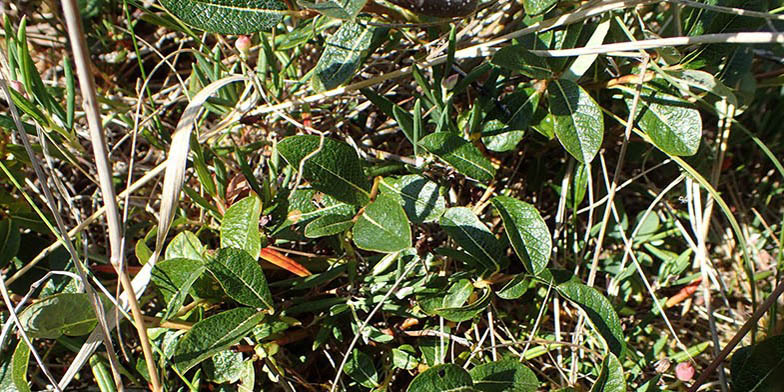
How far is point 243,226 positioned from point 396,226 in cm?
28

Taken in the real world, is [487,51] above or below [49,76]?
above

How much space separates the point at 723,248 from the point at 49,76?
1.73 m

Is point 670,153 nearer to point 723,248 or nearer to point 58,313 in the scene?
point 723,248

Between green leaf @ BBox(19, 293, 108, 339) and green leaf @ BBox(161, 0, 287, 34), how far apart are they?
493mm

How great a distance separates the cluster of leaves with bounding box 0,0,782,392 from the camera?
1.05 meters

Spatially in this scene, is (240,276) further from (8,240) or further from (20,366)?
(8,240)

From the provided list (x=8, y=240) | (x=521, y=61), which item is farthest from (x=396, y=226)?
(x=8, y=240)

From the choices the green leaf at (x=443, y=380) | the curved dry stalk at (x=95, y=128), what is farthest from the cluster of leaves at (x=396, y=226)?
the curved dry stalk at (x=95, y=128)

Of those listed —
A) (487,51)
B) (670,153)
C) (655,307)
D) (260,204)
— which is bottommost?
(655,307)

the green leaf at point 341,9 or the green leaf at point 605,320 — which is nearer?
the green leaf at point 341,9

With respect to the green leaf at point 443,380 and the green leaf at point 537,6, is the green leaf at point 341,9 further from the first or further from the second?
the green leaf at point 443,380

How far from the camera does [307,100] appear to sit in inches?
49.1

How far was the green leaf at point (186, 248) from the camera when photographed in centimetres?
113

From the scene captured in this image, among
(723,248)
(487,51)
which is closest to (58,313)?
(487,51)
